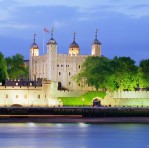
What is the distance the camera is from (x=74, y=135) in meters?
98.2

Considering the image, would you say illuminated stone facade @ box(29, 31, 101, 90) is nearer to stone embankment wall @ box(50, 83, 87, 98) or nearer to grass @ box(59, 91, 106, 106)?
stone embankment wall @ box(50, 83, 87, 98)

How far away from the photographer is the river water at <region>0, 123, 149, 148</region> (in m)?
89.2

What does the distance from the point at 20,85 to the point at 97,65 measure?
12723mm

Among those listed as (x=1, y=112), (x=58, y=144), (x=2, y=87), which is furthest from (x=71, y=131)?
(x=2, y=87)

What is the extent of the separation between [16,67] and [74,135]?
6203 centimetres

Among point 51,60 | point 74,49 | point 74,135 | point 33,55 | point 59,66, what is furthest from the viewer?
point 33,55

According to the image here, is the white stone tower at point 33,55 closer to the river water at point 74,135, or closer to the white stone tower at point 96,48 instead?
the white stone tower at point 96,48

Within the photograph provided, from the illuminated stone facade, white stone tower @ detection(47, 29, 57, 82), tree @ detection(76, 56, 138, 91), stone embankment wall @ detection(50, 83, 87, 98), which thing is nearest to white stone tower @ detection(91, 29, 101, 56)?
the illuminated stone facade

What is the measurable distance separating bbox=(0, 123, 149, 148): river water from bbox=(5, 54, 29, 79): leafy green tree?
141ft

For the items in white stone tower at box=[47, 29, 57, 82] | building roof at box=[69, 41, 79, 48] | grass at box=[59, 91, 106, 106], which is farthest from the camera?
building roof at box=[69, 41, 79, 48]

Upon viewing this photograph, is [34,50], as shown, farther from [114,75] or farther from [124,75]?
[124,75]

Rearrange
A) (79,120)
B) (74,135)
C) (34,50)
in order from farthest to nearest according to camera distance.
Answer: (34,50), (79,120), (74,135)

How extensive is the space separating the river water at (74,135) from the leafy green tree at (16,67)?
43.1m

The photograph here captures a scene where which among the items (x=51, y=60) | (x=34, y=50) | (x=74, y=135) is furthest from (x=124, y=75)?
(x=74, y=135)
